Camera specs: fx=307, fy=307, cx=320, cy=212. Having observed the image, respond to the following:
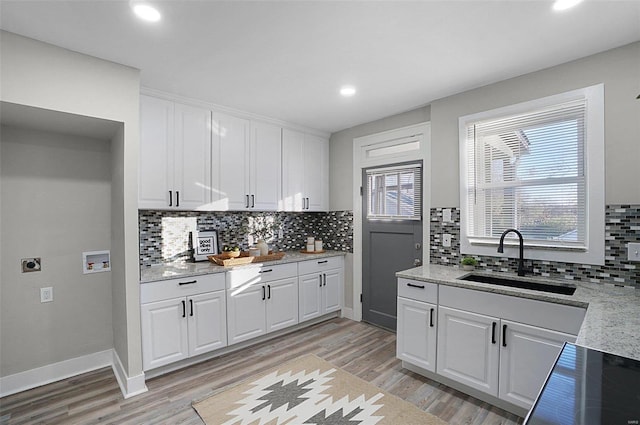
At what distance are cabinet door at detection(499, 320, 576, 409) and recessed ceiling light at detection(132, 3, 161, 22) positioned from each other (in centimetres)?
294

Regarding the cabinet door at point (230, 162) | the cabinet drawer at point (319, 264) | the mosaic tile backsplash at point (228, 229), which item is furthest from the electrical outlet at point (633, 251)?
the cabinet door at point (230, 162)

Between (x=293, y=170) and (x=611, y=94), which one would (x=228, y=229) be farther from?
(x=611, y=94)

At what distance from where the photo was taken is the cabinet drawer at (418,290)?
250 centimetres

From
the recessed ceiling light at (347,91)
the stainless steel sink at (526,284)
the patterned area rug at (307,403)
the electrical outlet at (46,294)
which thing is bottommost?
the patterned area rug at (307,403)

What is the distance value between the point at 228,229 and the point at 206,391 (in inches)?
68.9

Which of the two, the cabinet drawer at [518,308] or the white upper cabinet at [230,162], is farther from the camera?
the white upper cabinet at [230,162]

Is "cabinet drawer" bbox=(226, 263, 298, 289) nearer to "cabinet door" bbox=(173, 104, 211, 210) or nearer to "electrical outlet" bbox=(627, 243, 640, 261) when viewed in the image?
"cabinet door" bbox=(173, 104, 211, 210)

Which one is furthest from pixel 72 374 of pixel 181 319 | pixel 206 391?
pixel 206 391

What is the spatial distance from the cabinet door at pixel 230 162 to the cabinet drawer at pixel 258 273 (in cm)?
70

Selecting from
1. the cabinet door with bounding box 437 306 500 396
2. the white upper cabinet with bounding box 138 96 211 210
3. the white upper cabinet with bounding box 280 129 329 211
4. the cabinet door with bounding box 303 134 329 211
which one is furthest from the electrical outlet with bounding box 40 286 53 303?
the cabinet door with bounding box 437 306 500 396

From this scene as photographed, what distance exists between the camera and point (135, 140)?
2404 millimetres

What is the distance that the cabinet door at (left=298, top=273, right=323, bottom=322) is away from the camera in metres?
3.68

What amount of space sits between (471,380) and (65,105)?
3513 millimetres

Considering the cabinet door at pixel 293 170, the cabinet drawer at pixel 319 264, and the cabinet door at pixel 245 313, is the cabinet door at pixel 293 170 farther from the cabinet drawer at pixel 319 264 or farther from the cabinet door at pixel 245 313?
the cabinet door at pixel 245 313
